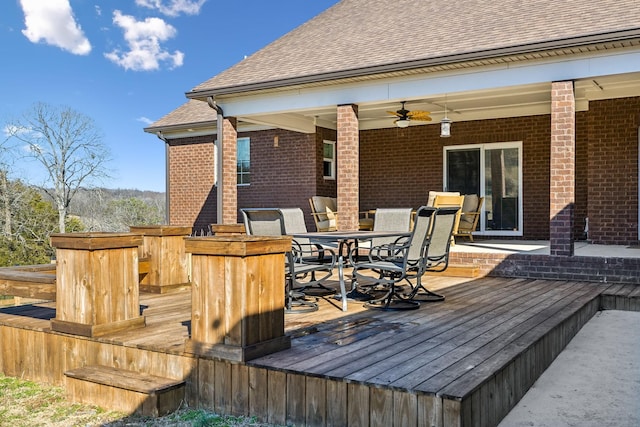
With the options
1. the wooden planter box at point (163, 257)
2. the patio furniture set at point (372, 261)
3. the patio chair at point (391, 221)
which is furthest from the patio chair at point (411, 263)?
the wooden planter box at point (163, 257)

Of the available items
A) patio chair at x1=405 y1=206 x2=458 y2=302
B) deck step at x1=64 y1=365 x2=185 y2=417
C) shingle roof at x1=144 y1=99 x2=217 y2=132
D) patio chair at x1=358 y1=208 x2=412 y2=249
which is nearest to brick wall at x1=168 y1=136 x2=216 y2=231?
shingle roof at x1=144 y1=99 x2=217 y2=132

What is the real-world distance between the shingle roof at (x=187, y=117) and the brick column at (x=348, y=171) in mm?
5521

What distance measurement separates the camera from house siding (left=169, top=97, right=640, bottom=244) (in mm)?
9344

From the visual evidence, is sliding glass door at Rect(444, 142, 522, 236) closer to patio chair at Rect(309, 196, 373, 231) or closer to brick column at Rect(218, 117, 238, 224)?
patio chair at Rect(309, 196, 373, 231)

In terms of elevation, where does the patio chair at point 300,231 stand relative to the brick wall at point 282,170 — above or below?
below

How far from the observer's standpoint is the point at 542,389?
12.6 ft

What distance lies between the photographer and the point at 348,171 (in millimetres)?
8586

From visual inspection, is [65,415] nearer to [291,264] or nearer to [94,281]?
[94,281]

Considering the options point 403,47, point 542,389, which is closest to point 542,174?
point 403,47

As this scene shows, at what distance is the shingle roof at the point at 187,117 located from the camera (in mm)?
13531

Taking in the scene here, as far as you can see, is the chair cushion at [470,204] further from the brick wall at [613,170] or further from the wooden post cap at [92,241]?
the wooden post cap at [92,241]

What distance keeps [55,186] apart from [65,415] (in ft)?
77.4

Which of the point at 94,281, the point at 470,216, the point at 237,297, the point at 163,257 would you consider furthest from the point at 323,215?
the point at 237,297

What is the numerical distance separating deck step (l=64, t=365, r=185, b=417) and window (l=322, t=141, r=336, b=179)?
9490mm
